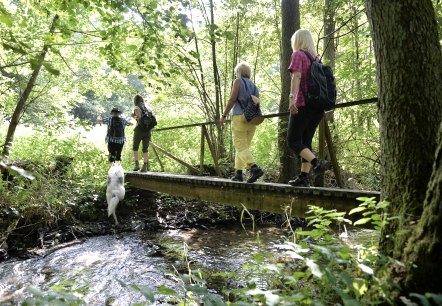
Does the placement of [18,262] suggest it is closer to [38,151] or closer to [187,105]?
[38,151]

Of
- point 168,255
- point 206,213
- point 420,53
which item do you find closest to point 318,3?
point 206,213

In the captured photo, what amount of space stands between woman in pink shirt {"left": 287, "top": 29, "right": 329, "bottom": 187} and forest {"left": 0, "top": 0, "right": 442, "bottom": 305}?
1.27 ft

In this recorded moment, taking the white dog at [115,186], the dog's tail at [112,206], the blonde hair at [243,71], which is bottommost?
the dog's tail at [112,206]

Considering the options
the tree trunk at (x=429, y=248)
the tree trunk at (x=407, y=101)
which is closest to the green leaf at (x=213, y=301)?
the tree trunk at (x=429, y=248)

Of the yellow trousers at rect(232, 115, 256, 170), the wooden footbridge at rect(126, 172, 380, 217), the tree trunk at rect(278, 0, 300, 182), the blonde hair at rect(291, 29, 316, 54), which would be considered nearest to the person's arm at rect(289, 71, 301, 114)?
the blonde hair at rect(291, 29, 316, 54)

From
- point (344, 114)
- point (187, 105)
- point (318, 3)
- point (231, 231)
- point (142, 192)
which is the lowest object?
point (231, 231)

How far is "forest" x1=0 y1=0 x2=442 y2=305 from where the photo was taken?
1.71m

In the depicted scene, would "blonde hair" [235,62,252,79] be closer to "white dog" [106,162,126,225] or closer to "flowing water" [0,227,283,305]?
"flowing water" [0,227,283,305]

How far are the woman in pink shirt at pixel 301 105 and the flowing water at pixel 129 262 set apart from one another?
116 cm

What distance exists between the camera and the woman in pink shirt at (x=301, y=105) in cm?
379

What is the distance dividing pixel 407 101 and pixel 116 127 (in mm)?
6910

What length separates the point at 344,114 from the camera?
6.57 meters

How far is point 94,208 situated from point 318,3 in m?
7.47

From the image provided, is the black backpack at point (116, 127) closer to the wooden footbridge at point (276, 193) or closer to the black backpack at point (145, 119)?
the black backpack at point (145, 119)
